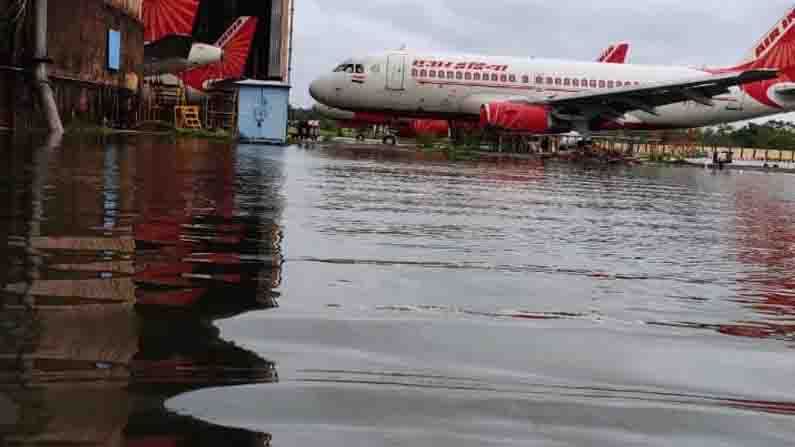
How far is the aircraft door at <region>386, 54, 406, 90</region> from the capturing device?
2853 centimetres

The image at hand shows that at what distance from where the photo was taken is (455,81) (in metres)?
28.8

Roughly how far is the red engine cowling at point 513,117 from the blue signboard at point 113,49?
9.87m

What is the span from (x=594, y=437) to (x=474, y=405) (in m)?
0.23

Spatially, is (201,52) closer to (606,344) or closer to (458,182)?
(458,182)

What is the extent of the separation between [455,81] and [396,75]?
1643mm

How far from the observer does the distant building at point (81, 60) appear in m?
17.3

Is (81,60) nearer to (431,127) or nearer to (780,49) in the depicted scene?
(431,127)

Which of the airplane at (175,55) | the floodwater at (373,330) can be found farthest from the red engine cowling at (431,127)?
the floodwater at (373,330)

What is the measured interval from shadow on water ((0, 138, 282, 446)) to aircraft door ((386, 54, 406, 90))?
897 inches

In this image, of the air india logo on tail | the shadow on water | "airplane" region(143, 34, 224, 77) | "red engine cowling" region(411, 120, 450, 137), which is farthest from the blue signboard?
the air india logo on tail

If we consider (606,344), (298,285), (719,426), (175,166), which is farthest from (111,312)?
(175,166)

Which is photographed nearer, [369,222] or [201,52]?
[369,222]

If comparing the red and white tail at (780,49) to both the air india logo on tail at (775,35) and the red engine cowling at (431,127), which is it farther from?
the red engine cowling at (431,127)

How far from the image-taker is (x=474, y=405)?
1665 mm
